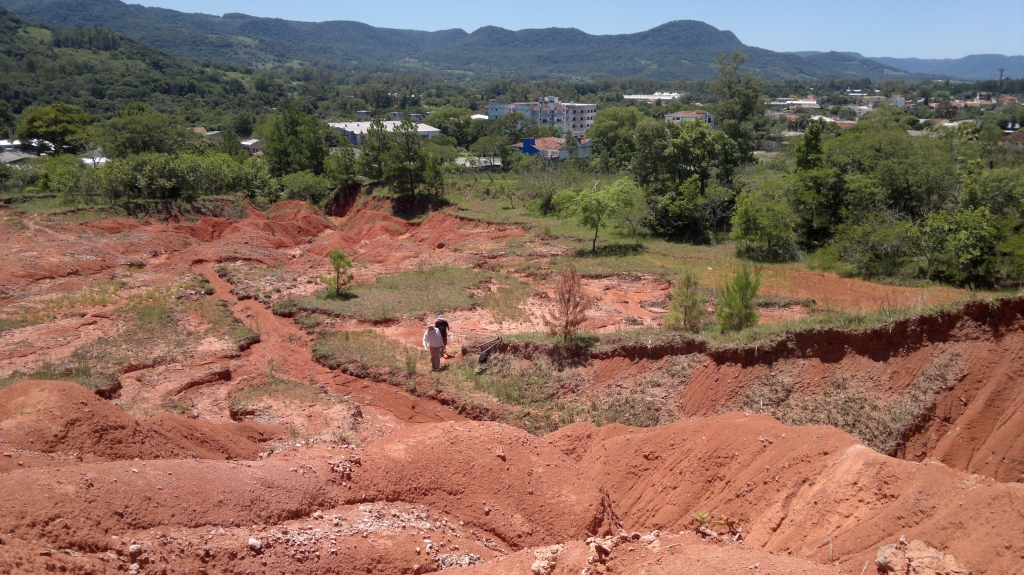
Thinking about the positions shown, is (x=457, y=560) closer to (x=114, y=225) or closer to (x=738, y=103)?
(x=114, y=225)

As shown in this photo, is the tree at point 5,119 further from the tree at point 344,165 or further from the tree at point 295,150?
the tree at point 344,165

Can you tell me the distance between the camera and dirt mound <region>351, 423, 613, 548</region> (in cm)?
728

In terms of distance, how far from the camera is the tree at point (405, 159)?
35.4 metres

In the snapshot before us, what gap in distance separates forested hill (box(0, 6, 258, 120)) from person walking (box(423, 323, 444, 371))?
86.8 meters

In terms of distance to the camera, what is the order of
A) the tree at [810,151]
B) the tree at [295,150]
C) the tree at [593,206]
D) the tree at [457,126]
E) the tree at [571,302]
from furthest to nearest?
the tree at [457,126] < the tree at [295,150] < the tree at [810,151] < the tree at [593,206] < the tree at [571,302]

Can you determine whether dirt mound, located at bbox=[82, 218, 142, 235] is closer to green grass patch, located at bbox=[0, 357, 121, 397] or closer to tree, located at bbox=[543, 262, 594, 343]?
green grass patch, located at bbox=[0, 357, 121, 397]

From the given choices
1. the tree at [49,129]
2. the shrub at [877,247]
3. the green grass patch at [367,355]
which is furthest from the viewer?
the tree at [49,129]

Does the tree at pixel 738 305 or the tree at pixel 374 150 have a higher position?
the tree at pixel 374 150

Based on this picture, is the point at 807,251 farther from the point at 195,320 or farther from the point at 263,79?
the point at 263,79

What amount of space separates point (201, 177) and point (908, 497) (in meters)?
36.6

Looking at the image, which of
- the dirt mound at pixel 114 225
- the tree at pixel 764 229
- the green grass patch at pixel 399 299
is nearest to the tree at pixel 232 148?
the dirt mound at pixel 114 225

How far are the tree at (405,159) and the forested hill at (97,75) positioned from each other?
65629 mm

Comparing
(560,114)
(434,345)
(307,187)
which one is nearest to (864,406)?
(434,345)

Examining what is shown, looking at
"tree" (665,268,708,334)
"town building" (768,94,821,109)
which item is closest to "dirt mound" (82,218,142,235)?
"tree" (665,268,708,334)
